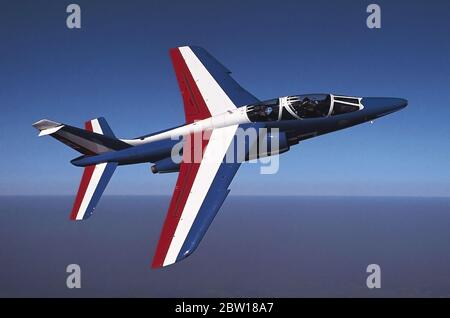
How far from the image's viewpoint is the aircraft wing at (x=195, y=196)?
19.3ft

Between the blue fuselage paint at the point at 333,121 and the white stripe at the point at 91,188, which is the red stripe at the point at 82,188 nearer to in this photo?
the white stripe at the point at 91,188

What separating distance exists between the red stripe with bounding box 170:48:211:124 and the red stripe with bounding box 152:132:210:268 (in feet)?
3.62

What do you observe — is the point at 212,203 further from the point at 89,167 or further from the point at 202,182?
the point at 89,167

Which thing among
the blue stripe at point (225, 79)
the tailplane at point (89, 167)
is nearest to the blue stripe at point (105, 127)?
the tailplane at point (89, 167)

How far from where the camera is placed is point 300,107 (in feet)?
26.1

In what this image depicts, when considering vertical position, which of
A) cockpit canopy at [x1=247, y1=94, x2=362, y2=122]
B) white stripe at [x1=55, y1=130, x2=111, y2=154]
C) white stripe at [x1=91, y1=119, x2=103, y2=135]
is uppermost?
white stripe at [x1=91, y1=119, x2=103, y2=135]

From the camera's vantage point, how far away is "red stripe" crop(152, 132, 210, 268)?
5895mm

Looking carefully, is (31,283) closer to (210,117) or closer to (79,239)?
(79,239)

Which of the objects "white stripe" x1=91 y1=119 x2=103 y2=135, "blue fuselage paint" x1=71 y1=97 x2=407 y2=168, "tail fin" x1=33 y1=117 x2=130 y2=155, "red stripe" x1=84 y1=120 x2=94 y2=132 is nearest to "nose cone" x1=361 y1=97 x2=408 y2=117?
"blue fuselage paint" x1=71 y1=97 x2=407 y2=168

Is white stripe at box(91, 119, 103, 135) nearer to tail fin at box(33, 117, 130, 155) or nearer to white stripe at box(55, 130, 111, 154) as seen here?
tail fin at box(33, 117, 130, 155)

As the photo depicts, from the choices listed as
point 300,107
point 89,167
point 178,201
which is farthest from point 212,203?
point 89,167

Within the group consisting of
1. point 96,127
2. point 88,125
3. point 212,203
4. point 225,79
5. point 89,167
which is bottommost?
point 212,203

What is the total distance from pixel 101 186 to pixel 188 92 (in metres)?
4.48

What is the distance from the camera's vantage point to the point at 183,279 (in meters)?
112
